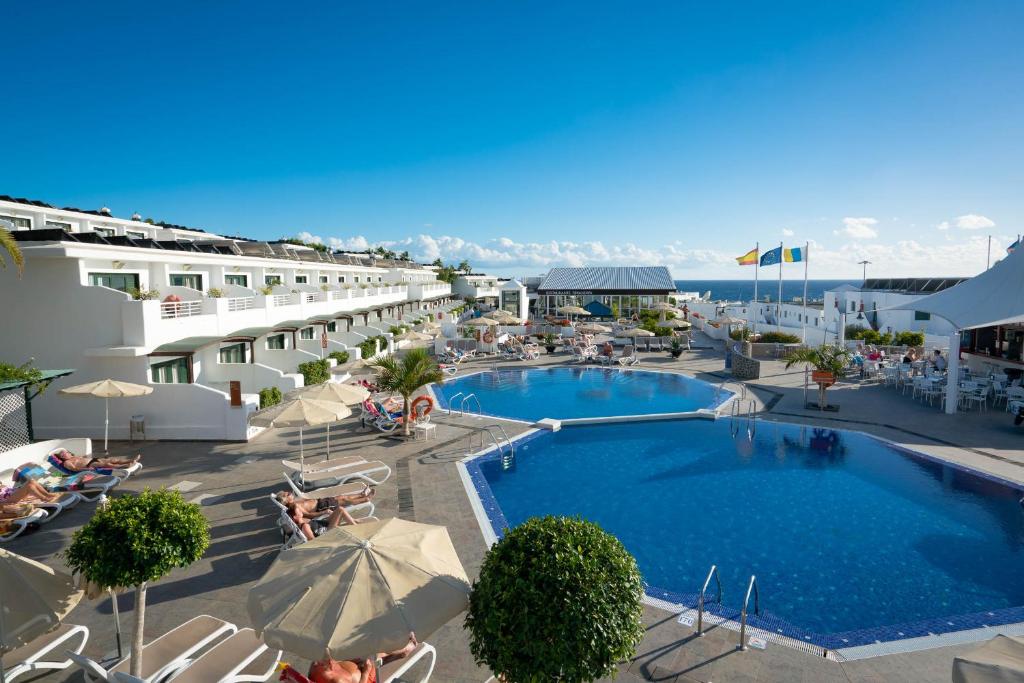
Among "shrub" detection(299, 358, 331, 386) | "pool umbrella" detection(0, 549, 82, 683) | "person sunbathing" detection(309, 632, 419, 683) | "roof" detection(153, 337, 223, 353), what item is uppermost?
"roof" detection(153, 337, 223, 353)

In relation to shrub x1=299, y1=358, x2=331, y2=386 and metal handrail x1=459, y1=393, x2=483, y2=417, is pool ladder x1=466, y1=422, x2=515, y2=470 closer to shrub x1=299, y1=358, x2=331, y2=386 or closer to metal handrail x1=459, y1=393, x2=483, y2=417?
metal handrail x1=459, y1=393, x2=483, y2=417

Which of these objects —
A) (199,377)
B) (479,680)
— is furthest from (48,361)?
(479,680)

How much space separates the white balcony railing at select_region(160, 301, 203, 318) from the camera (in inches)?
623

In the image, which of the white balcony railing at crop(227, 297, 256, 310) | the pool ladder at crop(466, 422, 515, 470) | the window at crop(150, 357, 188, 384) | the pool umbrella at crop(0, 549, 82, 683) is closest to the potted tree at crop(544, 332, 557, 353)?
the pool ladder at crop(466, 422, 515, 470)

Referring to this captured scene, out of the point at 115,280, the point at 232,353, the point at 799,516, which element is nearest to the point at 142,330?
the point at 115,280

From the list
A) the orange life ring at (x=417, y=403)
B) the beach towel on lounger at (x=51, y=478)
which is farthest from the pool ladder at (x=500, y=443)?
the beach towel on lounger at (x=51, y=478)

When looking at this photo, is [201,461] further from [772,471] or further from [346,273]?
[346,273]

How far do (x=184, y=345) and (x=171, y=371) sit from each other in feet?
5.57

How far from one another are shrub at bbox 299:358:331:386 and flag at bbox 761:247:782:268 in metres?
28.0

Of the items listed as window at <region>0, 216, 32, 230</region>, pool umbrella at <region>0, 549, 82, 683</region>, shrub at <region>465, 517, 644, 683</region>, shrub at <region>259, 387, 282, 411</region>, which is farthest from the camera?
window at <region>0, 216, 32, 230</region>

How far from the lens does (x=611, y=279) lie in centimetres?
5491

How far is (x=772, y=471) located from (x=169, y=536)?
43.0ft

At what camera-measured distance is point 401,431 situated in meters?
15.7

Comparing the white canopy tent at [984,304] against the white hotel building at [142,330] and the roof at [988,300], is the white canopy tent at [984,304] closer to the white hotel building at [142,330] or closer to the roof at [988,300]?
the roof at [988,300]
